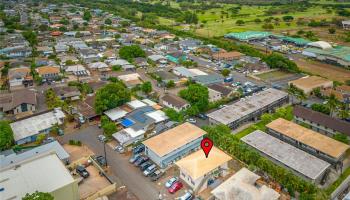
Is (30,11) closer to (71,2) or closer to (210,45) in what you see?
(71,2)

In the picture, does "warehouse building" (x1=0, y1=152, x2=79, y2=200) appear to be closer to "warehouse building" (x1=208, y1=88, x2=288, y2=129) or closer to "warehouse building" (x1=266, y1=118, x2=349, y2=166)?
"warehouse building" (x1=208, y1=88, x2=288, y2=129)

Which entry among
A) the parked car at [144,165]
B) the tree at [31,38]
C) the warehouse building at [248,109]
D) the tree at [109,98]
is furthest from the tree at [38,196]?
the tree at [31,38]

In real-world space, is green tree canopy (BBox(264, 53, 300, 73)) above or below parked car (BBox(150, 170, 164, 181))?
above

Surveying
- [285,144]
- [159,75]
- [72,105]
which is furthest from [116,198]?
[159,75]

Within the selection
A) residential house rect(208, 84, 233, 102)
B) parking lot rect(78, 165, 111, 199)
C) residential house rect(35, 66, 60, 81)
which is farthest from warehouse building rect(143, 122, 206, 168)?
residential house rect(35, 66, 60, 81)

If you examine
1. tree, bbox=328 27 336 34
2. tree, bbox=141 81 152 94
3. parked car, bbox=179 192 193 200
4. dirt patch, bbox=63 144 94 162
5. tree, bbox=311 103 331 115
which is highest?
tree, bbox=328 27 336 34

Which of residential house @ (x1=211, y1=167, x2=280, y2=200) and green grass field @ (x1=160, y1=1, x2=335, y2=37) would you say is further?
green grass field @ (x1=160, y1=1, x2=335, y2=37)

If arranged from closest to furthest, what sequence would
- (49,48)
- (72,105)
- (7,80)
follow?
(72,105)
(7,80)
(49,48)

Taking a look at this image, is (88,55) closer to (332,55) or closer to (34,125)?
(34,125)
